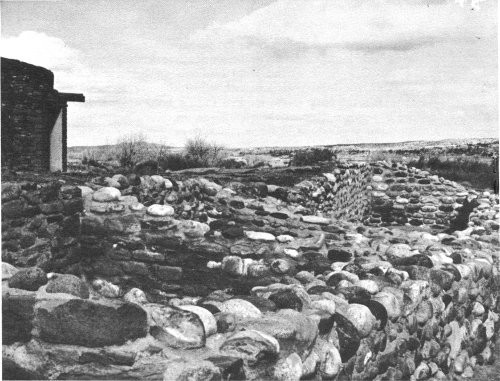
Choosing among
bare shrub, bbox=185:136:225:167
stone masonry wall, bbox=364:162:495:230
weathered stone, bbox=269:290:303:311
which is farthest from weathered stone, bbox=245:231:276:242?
bare shrub, bbox=185:136:225:167

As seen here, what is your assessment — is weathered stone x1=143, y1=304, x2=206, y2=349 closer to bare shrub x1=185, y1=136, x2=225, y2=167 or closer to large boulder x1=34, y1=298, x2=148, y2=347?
large boulder x1=34, y1=298, x2=148, y2=347

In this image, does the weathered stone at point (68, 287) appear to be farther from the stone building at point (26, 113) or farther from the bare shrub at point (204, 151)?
the bare shrub at point (204, 151)

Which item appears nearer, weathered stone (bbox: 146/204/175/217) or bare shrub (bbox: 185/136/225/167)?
weathered stone (bbox: 146/204/175/217)

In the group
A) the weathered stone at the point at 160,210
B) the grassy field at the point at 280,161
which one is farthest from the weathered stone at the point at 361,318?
the grassy field at the point at 280,161

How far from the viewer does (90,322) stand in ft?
7.64

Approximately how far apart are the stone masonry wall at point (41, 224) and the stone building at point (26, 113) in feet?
16.5

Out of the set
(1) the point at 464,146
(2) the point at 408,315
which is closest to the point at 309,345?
(2) the point at 408,315

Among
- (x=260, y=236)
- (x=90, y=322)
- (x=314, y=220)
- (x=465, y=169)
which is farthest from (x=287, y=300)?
(x=465, y=169)

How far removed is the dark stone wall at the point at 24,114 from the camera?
9.39 meters

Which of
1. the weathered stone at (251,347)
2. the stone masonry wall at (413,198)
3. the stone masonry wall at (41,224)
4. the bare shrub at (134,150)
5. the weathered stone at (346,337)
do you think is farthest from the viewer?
the bare shrub at (134,150)

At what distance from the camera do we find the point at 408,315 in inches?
135

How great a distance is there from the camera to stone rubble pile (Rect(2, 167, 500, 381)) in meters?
2.31

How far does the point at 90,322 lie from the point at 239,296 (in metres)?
0.91

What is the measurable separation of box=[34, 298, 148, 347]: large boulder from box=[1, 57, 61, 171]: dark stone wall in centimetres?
758
